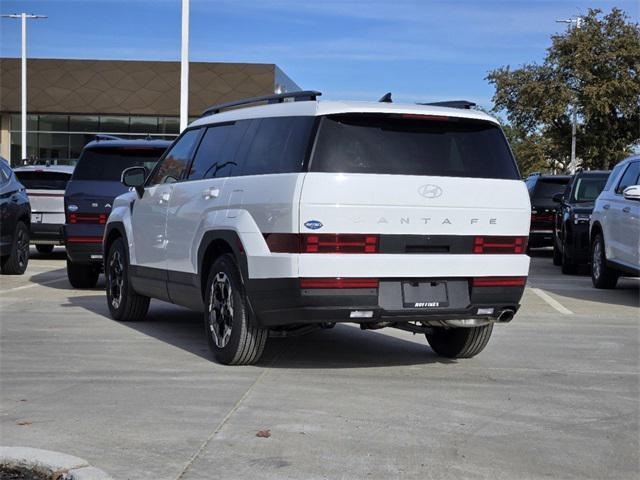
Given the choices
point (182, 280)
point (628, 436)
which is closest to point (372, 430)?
point (628, 436)

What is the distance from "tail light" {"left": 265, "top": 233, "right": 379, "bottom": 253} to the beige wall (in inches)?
1616

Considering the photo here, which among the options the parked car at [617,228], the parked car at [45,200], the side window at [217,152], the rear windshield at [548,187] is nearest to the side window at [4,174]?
the parked car at [45,200]

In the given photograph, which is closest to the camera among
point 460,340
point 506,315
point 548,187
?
point 506,315

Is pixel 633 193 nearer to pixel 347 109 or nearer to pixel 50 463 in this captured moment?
pixel 347 109

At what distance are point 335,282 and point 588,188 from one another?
40.5 ft

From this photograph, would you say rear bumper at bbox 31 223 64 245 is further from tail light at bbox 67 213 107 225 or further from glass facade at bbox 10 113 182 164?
glass facade at bbox 10 113 182 164

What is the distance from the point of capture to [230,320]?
7629 millimetres

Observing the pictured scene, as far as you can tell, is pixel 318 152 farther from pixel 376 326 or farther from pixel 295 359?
pixel 295 359

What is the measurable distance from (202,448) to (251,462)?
357 millimetres

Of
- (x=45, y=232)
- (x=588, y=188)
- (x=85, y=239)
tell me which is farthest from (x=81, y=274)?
(x=588, y=188)

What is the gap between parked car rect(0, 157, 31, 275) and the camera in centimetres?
1460

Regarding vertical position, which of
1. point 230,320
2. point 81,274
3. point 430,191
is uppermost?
point 430,191

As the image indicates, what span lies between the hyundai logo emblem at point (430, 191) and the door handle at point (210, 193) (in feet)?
5.38

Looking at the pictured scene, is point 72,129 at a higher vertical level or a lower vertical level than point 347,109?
higher
